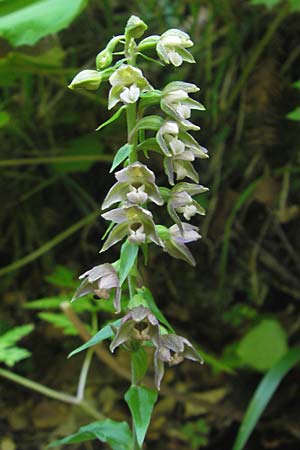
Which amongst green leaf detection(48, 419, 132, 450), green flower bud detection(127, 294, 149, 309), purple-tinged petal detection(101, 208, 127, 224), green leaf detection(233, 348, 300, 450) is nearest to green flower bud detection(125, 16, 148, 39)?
purple-tinged petal detection(101, 208, 127, 224)

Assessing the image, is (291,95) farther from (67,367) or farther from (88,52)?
(67,367)

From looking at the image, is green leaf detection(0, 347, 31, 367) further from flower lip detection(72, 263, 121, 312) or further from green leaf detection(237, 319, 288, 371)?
green leaf detection(237, 319, 288, 371)

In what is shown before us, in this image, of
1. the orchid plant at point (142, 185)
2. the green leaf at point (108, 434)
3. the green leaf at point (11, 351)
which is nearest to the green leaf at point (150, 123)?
the orchid plant at point (142, 185)

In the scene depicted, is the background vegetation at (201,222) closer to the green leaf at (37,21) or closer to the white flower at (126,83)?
the green leaf at (37,21)

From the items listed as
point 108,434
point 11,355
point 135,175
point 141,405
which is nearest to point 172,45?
point 135,175

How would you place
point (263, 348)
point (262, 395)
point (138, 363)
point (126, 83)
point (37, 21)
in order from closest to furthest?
point (126, 83) < point (138, 363) < point (37, 21) < point (262, 395) < point (263, 348)

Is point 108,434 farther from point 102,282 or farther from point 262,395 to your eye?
point 262,395
